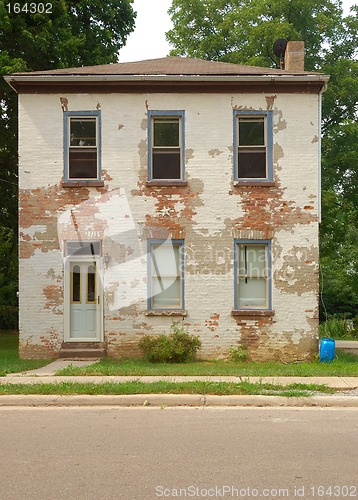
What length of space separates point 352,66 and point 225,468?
1051 inches

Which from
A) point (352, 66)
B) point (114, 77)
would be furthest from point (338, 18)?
point (114, 77)

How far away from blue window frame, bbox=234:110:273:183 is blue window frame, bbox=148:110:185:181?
1.39 meters

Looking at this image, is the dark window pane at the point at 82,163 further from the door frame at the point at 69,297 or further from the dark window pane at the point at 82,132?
the door frame at the point at 69,297

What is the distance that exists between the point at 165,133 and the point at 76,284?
14.7ft

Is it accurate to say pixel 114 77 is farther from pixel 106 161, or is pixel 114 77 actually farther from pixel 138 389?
pixel 138 389

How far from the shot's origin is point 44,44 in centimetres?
1953

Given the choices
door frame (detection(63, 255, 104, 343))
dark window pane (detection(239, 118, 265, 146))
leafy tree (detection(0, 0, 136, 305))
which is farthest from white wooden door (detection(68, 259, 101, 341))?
leafy tree (detection(0, 0, 136, 305))

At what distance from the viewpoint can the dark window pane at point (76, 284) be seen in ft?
50.4

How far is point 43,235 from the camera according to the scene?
15.2 meters

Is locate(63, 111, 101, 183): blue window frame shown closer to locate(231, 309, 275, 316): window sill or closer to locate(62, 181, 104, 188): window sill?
locate(62, 181, 104, 188): window sill

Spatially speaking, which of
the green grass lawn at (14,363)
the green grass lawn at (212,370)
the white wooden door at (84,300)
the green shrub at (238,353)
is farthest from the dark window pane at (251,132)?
the green grass lawn at (14,363)

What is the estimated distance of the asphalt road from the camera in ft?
17.8

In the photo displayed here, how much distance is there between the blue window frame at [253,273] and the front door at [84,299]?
3565 millimetres

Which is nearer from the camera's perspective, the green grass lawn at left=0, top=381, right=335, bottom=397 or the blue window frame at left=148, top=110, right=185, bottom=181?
the green grass lawn at left=0, top=381, right=335, bottom=397
